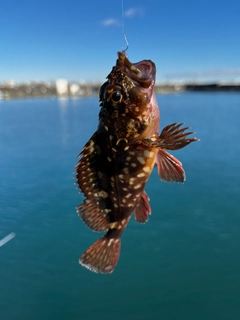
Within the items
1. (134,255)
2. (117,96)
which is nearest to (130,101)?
(117,96)

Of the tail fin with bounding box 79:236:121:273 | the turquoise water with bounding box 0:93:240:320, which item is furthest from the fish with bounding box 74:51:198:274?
the turquoise water with bounding box 0:93:240:320

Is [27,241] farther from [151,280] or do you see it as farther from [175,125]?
[175,125]

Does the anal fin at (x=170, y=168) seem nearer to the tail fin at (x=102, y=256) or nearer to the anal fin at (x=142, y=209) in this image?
the anal fin at (x=142, y=209)

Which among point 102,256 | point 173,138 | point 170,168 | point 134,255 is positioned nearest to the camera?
point 173,138

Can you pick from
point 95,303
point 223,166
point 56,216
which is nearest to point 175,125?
point 95,303

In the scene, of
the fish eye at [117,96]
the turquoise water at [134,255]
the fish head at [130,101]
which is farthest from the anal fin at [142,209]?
the turquoise water at [134,255]

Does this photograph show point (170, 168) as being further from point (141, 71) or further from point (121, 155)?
point (141, 71)

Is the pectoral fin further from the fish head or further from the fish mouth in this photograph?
the fish mouth
